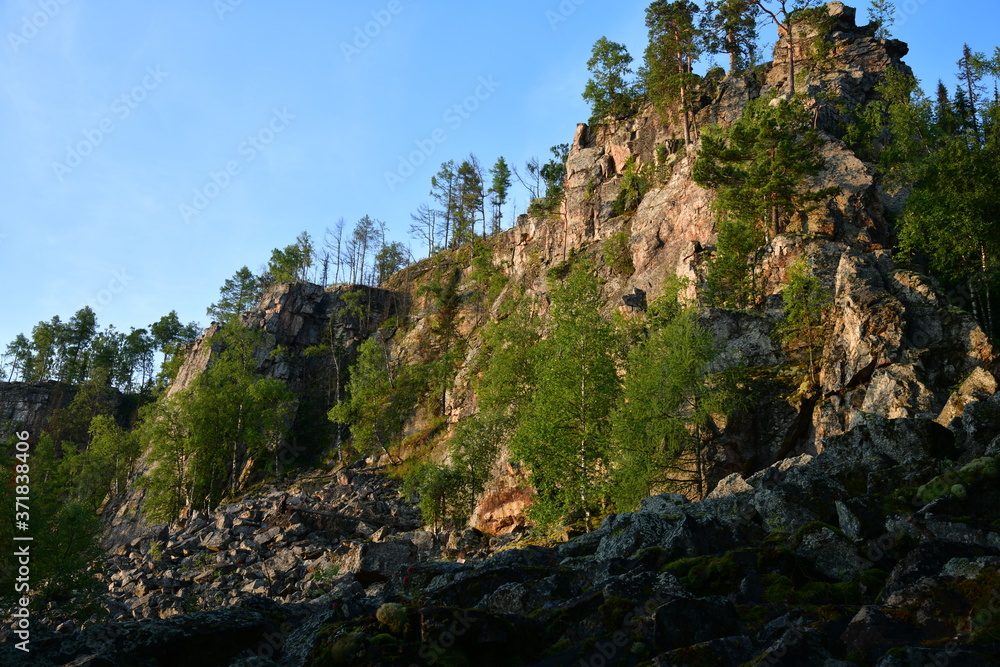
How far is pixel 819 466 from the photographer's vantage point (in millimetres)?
20969

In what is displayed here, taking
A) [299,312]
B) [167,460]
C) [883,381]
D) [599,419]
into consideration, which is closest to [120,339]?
[299,312]

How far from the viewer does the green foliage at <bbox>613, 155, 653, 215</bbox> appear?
56.8 m

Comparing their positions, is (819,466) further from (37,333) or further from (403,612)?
(37,333)

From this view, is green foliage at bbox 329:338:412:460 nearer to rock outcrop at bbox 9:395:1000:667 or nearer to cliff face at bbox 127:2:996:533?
cliff face at bbox 127:2:996:533

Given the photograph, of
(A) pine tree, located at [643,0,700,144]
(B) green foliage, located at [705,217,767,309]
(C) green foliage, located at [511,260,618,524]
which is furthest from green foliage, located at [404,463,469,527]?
(A) pine tree, located at [643,0,700,144]

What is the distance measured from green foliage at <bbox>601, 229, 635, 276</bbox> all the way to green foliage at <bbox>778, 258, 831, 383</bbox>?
18.0 metres

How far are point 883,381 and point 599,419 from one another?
1200 centimetres

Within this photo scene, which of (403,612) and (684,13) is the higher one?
(684,13)

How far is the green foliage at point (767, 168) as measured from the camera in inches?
1545

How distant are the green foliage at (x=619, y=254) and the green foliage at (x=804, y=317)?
58.9ft

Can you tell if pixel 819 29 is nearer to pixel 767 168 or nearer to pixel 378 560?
pixel 767 168

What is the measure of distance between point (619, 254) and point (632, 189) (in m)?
8.46

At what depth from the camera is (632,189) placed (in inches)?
2264

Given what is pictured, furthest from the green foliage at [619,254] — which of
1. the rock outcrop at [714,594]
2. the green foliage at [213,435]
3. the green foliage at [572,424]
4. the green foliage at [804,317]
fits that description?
the green foliage at [213,435]
